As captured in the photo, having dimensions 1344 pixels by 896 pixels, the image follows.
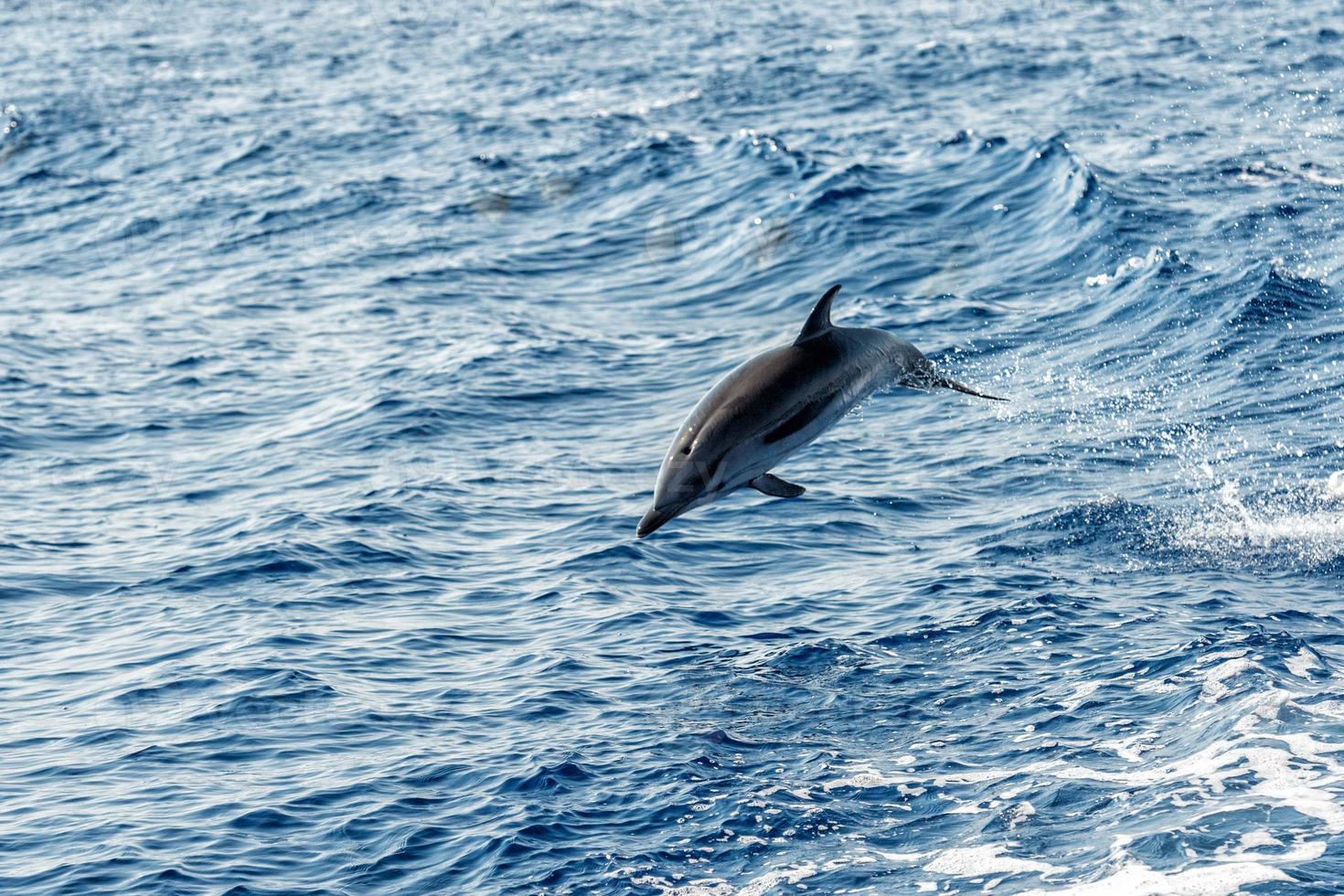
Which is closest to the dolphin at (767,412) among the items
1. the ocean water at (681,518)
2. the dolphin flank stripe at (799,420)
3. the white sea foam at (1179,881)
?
the dolphin flank stripe at (799,420)

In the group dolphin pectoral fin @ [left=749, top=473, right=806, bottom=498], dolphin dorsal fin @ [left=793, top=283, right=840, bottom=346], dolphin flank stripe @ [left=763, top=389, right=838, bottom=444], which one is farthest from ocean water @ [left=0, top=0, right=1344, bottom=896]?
dolphin dorsal fin @ [left=793, top=283, right=840, bottom=346]

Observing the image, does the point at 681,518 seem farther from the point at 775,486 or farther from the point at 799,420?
the point at 799,420

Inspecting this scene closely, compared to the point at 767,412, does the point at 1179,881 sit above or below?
below

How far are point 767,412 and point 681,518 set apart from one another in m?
9.51

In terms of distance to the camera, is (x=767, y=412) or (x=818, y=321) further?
(x=818, y=321)

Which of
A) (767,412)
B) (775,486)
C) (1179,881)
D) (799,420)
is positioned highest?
(767,412)

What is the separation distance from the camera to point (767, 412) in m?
11.5

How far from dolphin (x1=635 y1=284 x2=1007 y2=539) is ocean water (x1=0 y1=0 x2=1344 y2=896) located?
330 centimetres

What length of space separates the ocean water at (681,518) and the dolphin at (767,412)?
3302 millimetres

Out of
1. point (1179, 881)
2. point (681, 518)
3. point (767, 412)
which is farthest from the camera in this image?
point (681, 518)

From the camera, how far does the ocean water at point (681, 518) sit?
1369 centimetres

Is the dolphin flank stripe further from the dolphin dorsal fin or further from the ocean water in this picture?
the ocean water

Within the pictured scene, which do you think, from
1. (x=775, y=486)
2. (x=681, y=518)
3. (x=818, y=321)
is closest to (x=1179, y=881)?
(x=775, y=486)

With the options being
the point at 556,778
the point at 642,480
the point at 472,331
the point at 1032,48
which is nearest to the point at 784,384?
the point at 556,778
